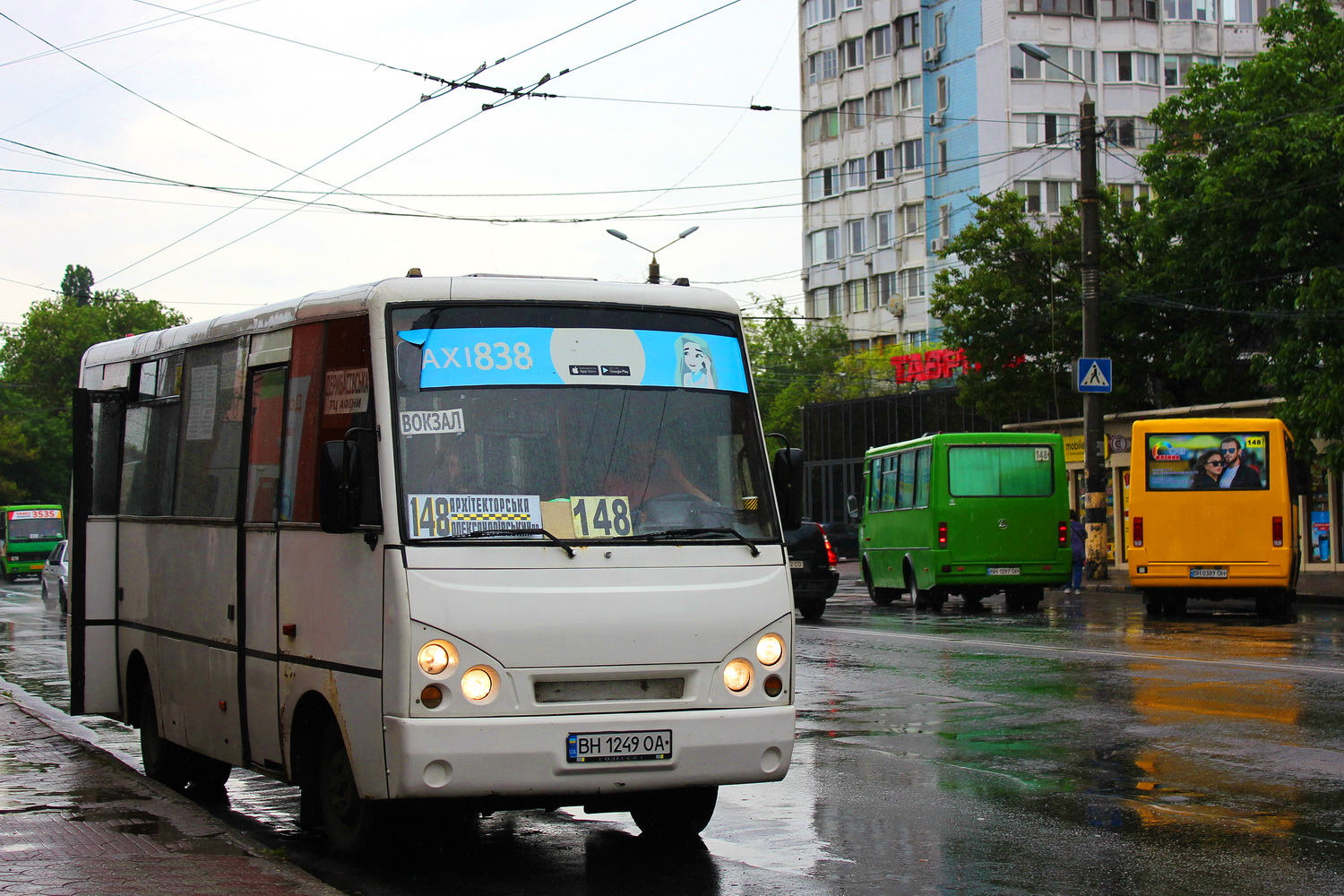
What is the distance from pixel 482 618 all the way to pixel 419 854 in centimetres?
154

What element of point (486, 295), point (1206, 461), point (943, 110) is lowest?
point (1206, 461)

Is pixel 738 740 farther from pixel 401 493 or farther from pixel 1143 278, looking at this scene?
pixel 1143 278

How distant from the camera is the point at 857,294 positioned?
275ft

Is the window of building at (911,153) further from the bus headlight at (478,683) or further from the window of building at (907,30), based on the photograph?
the bus headlight at (478,683)

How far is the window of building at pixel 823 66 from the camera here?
8238 cm

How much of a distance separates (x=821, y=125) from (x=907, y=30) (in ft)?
27.0

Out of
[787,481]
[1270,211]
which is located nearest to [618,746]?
[787,481]

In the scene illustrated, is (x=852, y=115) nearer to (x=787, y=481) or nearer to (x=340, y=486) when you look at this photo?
(x=787, y=481)

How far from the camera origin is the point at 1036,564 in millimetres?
26578

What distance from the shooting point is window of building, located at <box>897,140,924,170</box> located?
7744cm

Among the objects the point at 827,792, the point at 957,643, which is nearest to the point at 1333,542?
the point at 957,643

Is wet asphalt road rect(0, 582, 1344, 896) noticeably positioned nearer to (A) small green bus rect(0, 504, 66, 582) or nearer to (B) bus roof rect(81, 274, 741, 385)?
(B) bus roof rect(81, 274, 741, 385)

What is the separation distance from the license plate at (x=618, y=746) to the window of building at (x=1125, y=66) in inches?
2716

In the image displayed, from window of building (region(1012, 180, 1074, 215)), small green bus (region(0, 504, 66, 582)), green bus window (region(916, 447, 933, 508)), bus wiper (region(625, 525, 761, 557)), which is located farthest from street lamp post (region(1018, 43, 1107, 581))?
small green bus (region(0, 504, 66, 582))
